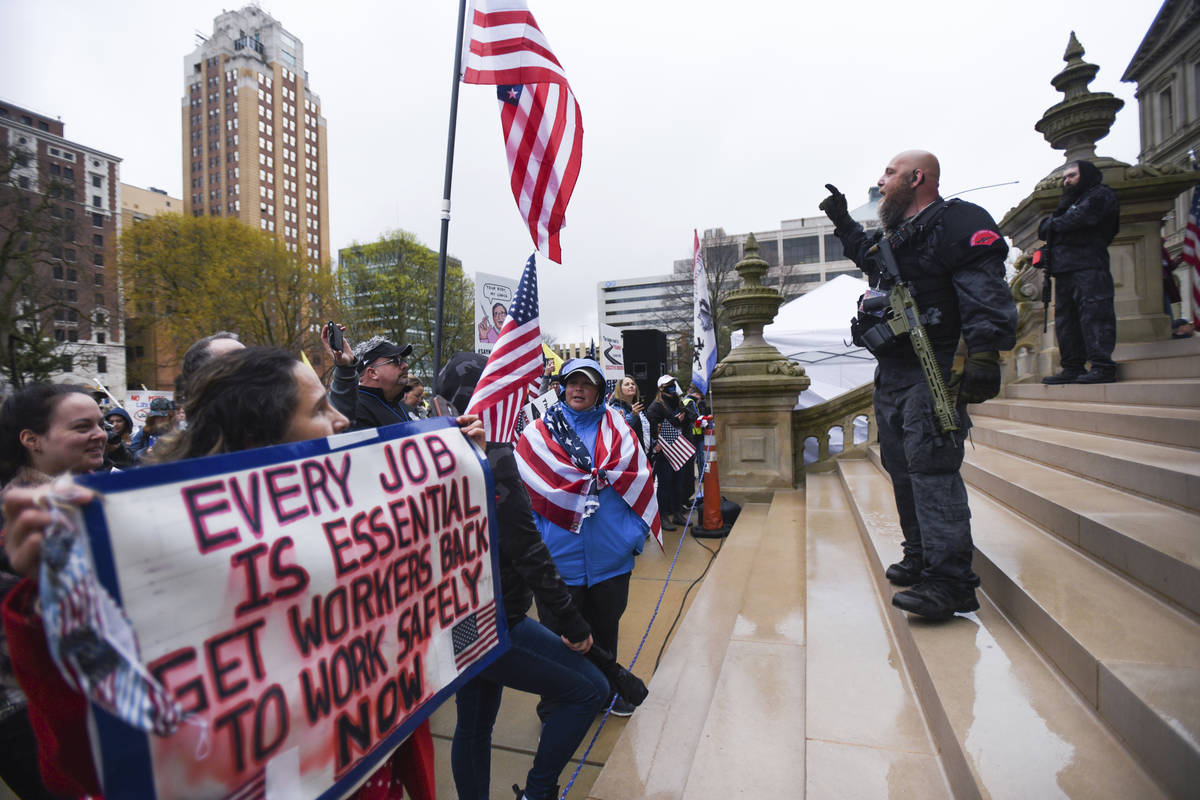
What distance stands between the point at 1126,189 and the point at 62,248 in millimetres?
36744

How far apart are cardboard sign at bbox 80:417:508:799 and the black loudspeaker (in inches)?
364

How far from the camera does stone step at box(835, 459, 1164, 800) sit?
1.63 meters

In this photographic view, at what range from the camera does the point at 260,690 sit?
3.62ft

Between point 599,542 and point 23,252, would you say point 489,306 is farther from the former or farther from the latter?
point 23,252

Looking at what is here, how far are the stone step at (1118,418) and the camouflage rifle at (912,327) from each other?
1628 millimetres

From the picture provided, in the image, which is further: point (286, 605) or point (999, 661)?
point (999, 661)

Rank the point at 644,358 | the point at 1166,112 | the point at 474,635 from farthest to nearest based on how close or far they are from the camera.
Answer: the point at 1166,112
the point at 644,358
the point at 474,635

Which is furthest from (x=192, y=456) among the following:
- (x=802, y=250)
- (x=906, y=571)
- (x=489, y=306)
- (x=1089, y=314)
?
(x=802, y=250)

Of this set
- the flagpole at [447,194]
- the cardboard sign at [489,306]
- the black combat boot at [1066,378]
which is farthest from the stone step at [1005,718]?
the cardboard sign at [489,306]

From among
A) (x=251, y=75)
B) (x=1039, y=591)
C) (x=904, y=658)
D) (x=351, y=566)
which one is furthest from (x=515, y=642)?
(x=251, y=75)

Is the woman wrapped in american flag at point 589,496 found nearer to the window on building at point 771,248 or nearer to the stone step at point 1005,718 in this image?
the stone step at point 1005,718

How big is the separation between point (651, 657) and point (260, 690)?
10.4 feet

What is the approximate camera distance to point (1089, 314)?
5004mm

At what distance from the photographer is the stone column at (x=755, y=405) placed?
7.77 m
